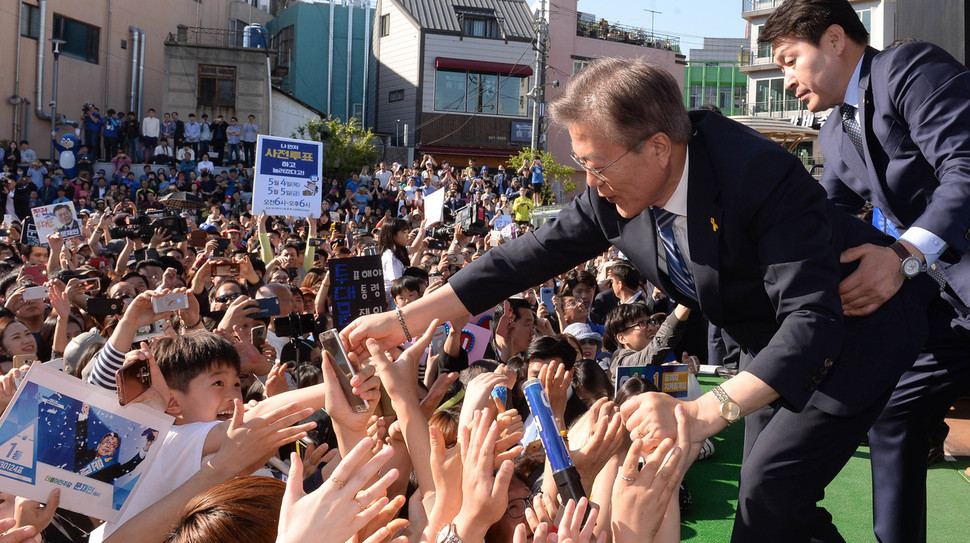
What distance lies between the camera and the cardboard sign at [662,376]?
5.59 m

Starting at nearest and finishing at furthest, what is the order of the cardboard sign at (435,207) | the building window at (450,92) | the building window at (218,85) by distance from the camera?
the cardboard sign at (435,207) < the building window at (218,85) < the building window at (450,92)

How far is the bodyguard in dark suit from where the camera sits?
3080 millimetres

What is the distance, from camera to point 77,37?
1206 inches

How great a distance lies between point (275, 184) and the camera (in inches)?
457

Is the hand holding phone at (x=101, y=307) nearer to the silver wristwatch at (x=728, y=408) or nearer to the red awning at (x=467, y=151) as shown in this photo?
the silver wristwatch at (x=728, y=408)

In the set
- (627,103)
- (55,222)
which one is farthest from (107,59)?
(627,103)

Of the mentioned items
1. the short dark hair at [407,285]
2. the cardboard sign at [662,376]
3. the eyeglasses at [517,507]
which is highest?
the short dark hair at [407,285]

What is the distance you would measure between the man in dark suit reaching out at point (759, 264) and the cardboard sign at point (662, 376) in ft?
8.80

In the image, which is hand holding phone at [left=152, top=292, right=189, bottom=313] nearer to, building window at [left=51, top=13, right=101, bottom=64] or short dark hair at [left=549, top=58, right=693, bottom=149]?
short dark hair at [left=549, top=58, right=693, bottom=149]

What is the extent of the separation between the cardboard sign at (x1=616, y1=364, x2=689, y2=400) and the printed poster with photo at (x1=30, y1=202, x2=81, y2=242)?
8.93m

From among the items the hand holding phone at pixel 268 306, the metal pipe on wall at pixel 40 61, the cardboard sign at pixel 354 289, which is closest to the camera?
the hand holding phone at pixel 268 306

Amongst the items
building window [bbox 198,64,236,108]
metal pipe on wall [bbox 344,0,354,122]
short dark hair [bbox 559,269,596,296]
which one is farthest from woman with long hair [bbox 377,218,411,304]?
metal pipe on wall [bbox 344,0,354,122]

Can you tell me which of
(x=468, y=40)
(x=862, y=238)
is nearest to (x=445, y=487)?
(x=862, y=238)

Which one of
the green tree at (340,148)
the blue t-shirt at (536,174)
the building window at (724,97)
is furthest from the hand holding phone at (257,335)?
the building window at (724,97)
